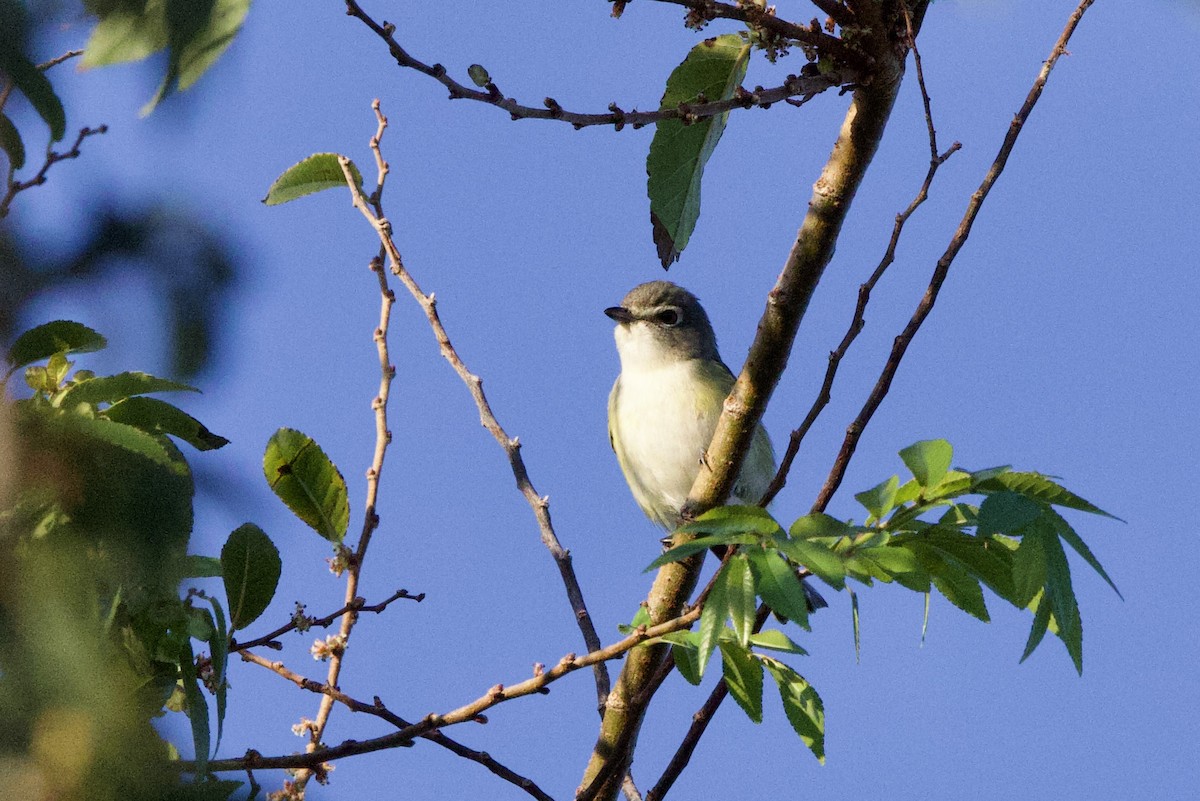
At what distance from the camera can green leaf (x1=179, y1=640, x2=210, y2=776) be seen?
6.38ft

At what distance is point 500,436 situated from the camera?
13.0 feet

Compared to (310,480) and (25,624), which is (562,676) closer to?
(310,480)

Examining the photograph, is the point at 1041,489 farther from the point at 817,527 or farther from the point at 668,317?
the point at 668,317

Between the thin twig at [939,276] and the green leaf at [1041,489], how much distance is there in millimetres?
582

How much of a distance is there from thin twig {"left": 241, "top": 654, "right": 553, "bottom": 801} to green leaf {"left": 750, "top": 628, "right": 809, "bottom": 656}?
712 mm

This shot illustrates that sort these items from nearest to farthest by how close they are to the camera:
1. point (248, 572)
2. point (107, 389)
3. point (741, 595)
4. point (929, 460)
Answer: point (107, 389)
point (741, 595)
point (929, 460)
point (248, 572)

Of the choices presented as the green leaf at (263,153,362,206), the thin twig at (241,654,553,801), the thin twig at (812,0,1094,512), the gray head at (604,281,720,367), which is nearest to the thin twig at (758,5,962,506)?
the thin twig at (812,0,1094,512)

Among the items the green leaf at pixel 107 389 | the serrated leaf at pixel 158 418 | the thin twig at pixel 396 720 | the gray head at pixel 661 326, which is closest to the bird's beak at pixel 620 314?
the gray head at pixel 661 326

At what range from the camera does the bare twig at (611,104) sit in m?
2.58

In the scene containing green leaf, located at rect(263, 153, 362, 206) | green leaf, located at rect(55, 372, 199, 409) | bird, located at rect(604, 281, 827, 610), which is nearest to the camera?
green leaf, located at rect(55, 372, 199, 409)

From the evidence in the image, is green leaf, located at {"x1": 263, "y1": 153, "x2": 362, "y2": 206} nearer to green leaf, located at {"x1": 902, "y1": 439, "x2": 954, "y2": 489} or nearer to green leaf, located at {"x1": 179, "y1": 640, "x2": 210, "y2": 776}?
green leaf, located at {"x1": 179, "y1": 640, "x2": 210, "y2": 776}

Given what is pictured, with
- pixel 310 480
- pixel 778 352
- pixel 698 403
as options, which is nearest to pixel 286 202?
pixel 310 480

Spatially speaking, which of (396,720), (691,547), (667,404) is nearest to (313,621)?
(396,720)

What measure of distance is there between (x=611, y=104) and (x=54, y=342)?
152 centimetres
